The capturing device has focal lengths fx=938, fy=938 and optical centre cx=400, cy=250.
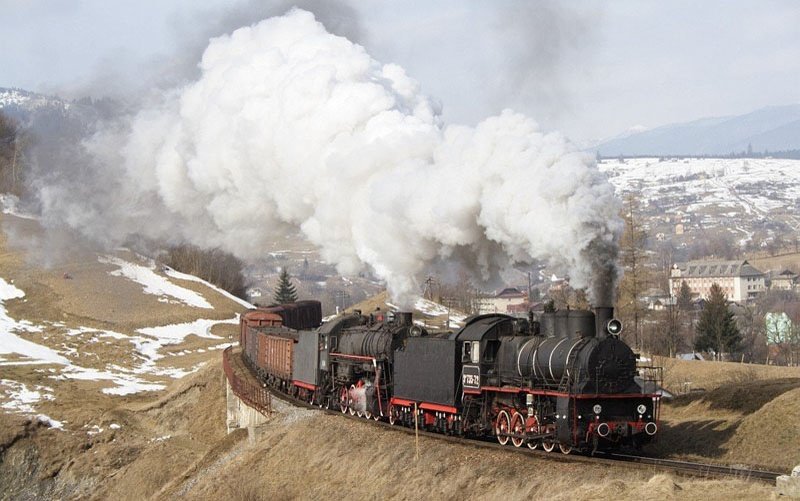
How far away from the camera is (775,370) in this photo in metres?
48.9

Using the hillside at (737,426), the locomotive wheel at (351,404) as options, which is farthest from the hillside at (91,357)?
the hillside at (737,426)

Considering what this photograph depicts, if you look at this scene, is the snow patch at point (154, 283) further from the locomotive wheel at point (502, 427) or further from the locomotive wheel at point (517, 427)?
the locomotive wheel at point (517, 427)

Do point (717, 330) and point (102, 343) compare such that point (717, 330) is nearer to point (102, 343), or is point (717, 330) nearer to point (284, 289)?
point (102, 343)

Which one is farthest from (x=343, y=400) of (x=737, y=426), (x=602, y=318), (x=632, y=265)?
(x=632, y=265)

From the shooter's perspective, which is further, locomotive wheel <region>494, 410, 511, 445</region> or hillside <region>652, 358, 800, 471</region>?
hillside <region>652, 358, 800, 471</region>

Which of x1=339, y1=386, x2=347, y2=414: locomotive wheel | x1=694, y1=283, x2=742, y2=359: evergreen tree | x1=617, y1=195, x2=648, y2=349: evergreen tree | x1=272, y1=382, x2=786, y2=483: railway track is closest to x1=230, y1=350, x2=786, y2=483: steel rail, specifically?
x1=272, y1=382, x2=786, y2=483: railway track

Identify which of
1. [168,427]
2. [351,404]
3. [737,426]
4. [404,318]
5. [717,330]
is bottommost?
[168,427]

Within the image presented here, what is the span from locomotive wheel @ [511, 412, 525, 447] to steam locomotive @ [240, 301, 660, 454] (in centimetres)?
4

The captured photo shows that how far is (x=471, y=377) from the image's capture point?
26047 mm

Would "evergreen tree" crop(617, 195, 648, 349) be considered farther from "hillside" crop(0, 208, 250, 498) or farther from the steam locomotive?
the steam locomotive

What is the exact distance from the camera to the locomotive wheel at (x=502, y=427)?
82.2 ft

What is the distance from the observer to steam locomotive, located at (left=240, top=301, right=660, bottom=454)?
22.7 metres

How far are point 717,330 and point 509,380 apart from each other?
5399 cm

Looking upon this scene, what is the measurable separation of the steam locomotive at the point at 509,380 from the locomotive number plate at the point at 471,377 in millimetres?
30
